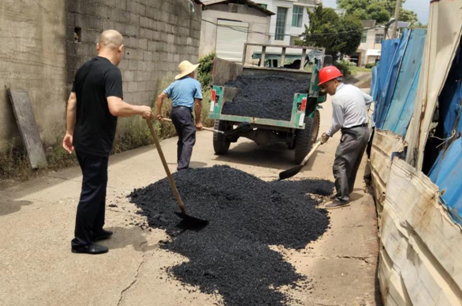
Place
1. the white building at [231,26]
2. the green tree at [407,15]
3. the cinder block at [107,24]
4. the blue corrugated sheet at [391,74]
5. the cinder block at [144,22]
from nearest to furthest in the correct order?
the blue corrugated sheet at [391,74] < the cinder block at [107,24] < the cinder block at [144,22] < the white building at [231,26] < the green tree at [407,15]

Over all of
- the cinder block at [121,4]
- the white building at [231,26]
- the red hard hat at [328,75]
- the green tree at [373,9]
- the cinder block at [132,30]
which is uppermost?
the green tree at [373,9]

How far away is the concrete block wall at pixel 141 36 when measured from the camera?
22.0ft

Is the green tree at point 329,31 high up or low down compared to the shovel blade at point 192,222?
up

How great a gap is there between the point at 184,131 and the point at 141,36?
3553 millimetres

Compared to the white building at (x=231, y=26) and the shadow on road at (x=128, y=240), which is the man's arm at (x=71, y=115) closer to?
the shadow on road at (x=128, y=240)

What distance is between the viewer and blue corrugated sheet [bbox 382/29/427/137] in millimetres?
4930

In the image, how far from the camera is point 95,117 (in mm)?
3432

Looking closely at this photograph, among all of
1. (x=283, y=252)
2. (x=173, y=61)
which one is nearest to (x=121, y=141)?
(x=173, y=61)

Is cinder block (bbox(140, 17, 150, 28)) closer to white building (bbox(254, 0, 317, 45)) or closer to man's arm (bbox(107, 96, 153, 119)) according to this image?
man's arm (bbox(107, 96, 153, 119))

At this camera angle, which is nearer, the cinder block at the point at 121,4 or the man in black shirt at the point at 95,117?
the man in black shirt at the point at 95,117

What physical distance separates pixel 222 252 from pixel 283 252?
73cm

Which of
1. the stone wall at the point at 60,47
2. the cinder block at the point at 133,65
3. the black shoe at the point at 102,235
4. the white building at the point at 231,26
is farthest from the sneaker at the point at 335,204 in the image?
the white building at the point at 231,26

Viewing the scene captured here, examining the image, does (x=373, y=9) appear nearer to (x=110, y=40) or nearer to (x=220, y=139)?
(x=220, y=139)

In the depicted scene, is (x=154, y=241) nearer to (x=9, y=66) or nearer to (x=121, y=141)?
(x=9, y=66)
